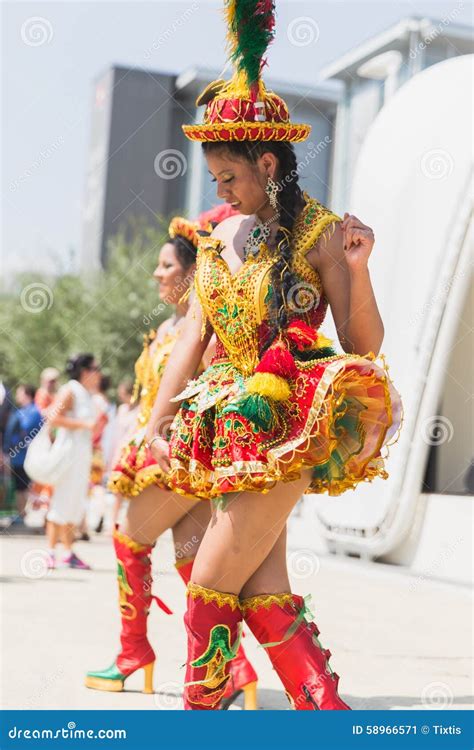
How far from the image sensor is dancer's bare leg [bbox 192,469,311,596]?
103 inches

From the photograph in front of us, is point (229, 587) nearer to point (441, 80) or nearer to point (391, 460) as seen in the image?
point (391, 460)

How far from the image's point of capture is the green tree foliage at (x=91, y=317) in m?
30.5

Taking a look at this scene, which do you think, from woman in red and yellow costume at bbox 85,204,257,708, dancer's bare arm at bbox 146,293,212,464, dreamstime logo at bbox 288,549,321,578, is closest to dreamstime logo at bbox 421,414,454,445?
dreamstime logo at bbox 288,549,321,578

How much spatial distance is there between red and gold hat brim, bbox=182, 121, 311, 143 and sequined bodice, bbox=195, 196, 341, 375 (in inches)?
7.4

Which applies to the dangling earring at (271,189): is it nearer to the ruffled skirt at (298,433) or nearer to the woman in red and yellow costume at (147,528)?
the ruffled skirt at (298,433)

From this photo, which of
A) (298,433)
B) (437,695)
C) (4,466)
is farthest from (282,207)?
(4,466)

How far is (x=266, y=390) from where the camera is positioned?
2594 millimetres

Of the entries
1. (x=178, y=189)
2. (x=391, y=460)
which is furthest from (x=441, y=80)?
(x=178, y=189)

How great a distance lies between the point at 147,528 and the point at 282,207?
1645 mm

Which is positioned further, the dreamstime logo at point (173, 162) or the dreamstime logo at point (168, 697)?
the dreamstime logo at point (173, 162)

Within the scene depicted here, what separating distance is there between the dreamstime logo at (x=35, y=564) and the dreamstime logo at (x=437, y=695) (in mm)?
3960

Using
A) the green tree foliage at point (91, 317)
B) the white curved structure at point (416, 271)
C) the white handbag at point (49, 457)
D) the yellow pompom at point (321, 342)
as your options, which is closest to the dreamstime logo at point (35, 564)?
the white handbag at point (49, 457)

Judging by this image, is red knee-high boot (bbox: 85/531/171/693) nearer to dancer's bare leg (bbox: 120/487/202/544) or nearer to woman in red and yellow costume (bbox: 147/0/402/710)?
dancer's bare leg (bbox: 120/487/202/544)

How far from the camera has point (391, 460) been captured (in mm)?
8648
